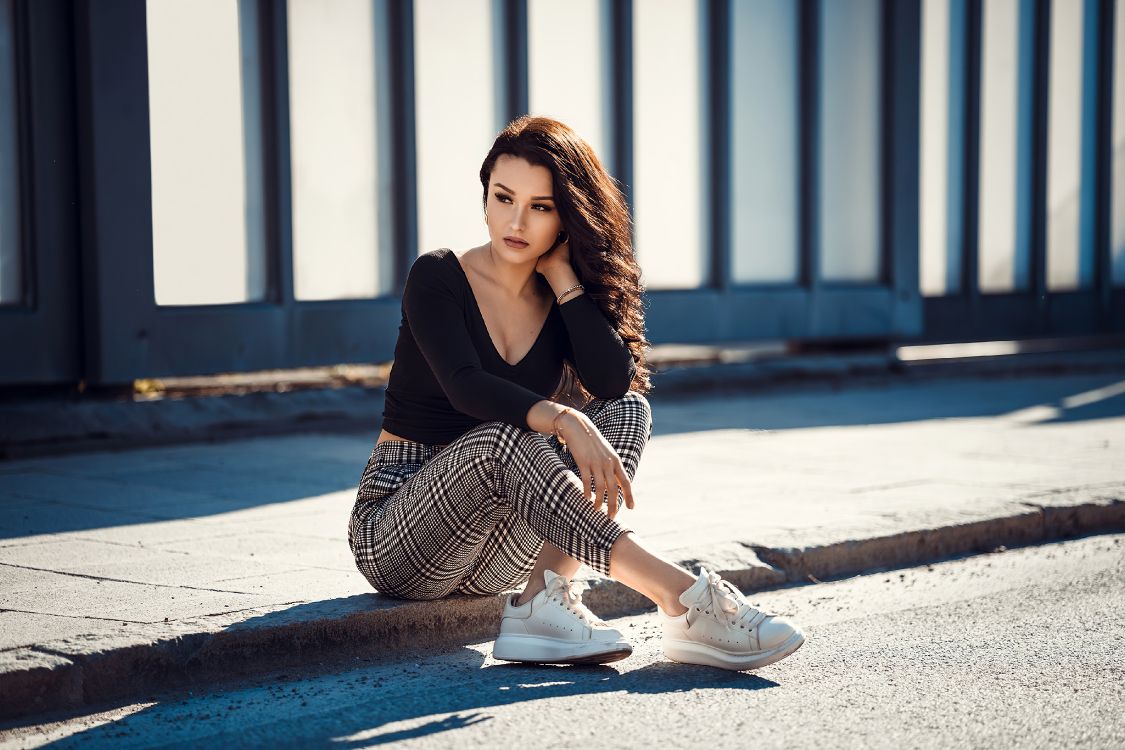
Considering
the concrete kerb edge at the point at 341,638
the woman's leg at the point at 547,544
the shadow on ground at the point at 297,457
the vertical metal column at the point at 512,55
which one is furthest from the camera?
→ the vertical metal column at the point at 512,55

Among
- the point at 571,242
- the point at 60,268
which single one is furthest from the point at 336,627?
the point at 60,268

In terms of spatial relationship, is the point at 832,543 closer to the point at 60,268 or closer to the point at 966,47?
the point at 60,268

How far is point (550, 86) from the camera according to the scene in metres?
9.45

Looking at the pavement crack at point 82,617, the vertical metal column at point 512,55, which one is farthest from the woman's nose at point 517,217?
the vertical metal column at point 512,55

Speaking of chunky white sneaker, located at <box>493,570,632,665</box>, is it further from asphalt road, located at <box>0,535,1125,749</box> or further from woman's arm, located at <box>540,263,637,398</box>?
woman's arm, located at <box>540,263,637,398</box>

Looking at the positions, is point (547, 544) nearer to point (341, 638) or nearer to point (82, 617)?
point (341, 638)

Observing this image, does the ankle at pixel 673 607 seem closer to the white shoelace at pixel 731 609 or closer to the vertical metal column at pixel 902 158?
the white shoelace at pixel 731 609

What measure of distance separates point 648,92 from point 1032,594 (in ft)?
19.4

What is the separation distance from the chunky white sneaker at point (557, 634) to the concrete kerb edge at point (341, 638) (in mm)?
363

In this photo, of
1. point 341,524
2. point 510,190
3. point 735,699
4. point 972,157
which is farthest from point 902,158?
point 735,699

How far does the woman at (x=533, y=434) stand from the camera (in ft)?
12.2

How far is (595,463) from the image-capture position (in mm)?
3713

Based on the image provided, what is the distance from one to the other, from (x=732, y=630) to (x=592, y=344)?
96 cm

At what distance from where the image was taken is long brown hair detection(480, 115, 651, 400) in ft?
13.6
